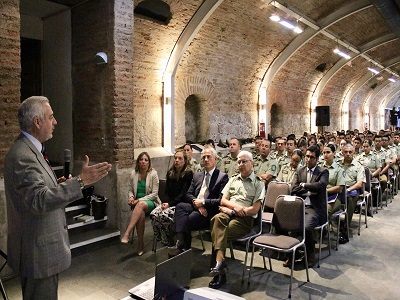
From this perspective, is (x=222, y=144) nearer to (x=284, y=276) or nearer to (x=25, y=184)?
(x=284, y=276)

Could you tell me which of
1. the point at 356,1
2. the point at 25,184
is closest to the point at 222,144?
the point at 356,1

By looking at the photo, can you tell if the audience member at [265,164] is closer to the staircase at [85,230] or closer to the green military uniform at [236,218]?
the green military uniform at [236,218]

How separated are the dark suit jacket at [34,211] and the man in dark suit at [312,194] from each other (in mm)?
3045

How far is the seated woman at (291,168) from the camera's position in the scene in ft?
18.5

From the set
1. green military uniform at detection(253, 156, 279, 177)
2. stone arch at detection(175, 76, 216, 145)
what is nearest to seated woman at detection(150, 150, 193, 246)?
A: green military uniform at detection(253, 156, 279, 177)

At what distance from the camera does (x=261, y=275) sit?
163 inches

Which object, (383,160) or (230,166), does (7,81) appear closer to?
(230,166)

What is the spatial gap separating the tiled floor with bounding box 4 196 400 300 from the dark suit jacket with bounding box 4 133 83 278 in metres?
1.71

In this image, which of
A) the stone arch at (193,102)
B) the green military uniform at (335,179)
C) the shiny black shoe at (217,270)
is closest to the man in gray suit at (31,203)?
the shiny black shoe at (217,270)

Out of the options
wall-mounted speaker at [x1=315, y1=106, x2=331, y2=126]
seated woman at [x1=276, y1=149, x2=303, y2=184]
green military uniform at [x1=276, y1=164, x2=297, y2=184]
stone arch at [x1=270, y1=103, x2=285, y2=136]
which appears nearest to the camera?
seated woman at [x1=276, y1=149, x2=303, y2=184]

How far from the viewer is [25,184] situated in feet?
6.51

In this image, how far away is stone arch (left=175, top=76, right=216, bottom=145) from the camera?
29.9ft

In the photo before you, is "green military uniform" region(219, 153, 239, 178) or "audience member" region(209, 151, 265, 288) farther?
"green military uniform" region(219, 153, 239, 178)

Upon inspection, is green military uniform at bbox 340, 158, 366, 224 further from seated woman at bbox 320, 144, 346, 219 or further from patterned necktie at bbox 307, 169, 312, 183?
patterned necktie at bbox 307, 169, 312, 183
